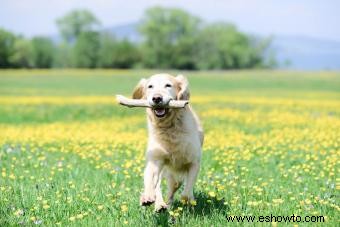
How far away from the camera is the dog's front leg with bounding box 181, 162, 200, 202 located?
20.2 ft

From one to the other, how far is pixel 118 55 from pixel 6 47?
70.1ft

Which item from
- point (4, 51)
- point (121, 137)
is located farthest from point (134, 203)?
point (4, 51)

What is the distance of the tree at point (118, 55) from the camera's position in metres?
106

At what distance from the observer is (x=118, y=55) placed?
10688cm

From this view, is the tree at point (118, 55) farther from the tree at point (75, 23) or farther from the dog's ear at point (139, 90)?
the dog's ear at point (139, 90)

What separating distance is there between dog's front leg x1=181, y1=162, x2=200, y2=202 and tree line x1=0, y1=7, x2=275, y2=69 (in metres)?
99.6

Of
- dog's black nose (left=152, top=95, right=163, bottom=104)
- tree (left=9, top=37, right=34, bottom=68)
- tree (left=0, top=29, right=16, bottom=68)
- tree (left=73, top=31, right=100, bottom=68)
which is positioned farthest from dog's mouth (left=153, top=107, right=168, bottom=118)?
tree (left=73, top=31, right=100, bottom=68)

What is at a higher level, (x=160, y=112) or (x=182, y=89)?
(x=182, y=89)

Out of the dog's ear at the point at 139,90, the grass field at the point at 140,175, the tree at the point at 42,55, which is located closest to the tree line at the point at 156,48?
the tree at the point at 42,55

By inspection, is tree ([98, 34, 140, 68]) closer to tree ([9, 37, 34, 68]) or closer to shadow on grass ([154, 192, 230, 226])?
tree ([9, 37, 34, 68])

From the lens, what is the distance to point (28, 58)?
108 m

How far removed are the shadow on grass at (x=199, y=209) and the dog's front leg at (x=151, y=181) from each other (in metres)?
0.24

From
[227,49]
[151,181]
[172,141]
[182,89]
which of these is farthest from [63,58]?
[151,181]

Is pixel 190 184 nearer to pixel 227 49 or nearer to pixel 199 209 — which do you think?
pixel 199 209
